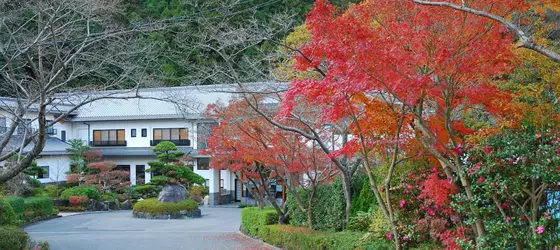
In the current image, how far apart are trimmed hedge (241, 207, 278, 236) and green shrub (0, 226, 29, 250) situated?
690 centimetres

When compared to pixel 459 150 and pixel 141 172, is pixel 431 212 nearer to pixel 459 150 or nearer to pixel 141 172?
pixel 459 150

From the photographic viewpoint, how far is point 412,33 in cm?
788

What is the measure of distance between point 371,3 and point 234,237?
36.6 ft

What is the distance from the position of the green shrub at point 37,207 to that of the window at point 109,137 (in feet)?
37.1

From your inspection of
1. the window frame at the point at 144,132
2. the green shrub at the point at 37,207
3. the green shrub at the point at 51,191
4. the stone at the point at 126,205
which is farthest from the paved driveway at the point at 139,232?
the window frame at the point at 144,132

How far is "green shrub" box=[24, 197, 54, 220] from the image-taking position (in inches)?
960

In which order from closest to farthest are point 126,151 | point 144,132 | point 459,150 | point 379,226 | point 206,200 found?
point 459,150, point 379,226, point 206,200, point 126,151, point 144,132

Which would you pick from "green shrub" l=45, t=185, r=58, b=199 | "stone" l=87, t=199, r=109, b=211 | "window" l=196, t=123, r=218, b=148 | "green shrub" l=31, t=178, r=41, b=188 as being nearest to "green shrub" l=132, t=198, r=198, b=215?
"window" l=196, t=123, r=218, b=148

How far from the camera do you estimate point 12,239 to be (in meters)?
12.1

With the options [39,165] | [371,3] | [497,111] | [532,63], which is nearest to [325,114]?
[371,3]

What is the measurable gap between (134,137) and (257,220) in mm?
21564

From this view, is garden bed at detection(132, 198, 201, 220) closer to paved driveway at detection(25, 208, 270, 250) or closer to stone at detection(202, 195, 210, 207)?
paved driveway at detection(25, 208, 270, 250)

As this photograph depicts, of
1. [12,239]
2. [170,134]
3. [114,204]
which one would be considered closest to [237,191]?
[170,134]

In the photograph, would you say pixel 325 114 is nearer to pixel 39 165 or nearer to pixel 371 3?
pixel 371 3
